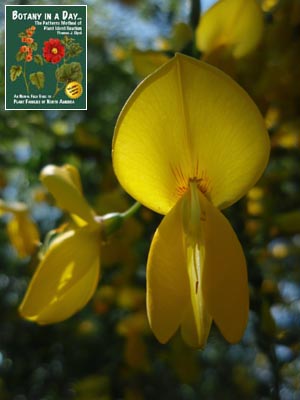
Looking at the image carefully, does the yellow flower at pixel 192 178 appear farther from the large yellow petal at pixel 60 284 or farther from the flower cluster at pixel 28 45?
the flower cluster at pixel 28 45

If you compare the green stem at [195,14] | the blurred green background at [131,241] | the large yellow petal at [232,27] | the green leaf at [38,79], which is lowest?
the blurred green background at [131,241]

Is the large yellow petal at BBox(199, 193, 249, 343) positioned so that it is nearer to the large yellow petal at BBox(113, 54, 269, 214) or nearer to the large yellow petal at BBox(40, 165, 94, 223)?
the large yellow petal at BBox(113, 54, 269, 214)

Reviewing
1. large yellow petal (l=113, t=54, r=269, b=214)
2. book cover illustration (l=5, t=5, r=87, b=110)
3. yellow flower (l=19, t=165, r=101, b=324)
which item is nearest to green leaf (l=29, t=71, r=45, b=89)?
book cover illustration (l=5, t=5, r=87, b=110)

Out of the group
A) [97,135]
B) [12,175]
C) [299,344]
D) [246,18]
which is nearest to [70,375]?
[12,175]

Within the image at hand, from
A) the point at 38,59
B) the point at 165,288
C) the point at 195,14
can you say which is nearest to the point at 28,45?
the point at 38,59

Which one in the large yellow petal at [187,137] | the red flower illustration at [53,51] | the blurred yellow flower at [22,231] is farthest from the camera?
the blurred yellow flower at [22,231]

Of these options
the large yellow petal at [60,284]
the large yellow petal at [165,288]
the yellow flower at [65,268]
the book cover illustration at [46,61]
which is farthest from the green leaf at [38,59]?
the large yellow petal at [165,288]
